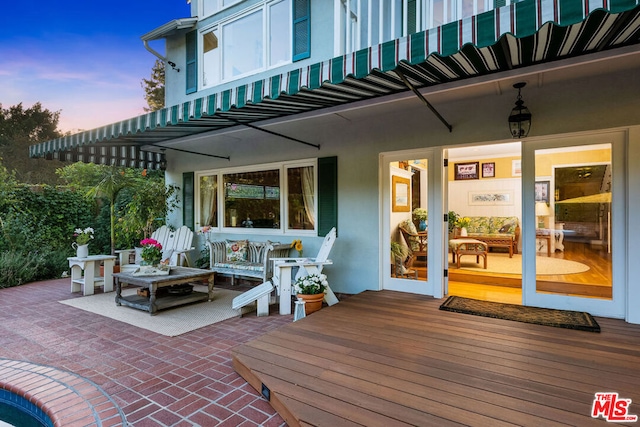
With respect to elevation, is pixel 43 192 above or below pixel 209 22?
below

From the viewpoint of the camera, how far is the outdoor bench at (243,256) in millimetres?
5434

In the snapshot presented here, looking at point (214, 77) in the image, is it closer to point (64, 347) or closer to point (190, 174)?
point (190, 174)

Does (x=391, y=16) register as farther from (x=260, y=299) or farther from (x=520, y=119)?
(x=260, y=299)

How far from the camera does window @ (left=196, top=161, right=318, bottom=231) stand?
5.70 meters

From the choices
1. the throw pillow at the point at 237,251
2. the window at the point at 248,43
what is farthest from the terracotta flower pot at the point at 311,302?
the window at the point at 248,43

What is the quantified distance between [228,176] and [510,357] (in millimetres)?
5718

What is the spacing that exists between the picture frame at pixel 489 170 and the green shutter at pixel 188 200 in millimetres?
7377

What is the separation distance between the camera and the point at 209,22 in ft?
21.6

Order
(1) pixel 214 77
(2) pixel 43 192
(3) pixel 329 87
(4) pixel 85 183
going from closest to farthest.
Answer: (3) pixel 329 87
(1) pixel 214 77
(2) pixel 43 192
(4) pixel 85 183

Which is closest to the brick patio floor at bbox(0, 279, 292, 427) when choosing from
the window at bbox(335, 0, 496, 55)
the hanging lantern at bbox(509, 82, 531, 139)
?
the hanging lantern at bbox(509, 82, 531, 139)

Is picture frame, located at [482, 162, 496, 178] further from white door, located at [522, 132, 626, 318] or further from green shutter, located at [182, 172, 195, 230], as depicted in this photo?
green shutter, located at [182, 172, 195, 230]

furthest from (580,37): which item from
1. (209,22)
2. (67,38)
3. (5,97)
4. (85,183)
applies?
(5,97)

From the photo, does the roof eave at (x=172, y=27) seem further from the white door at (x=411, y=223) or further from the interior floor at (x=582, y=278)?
the interior floor at (x=582, y=278)

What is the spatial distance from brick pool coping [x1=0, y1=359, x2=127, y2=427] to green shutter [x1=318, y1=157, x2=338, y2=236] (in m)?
3.56
